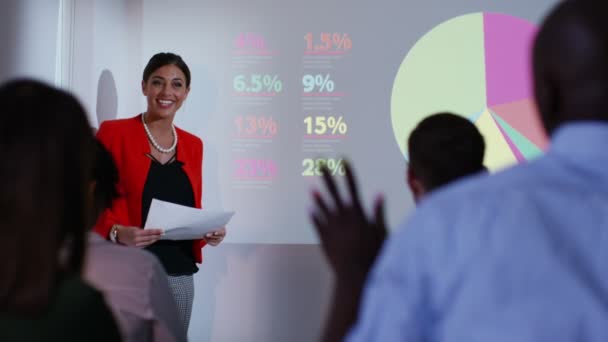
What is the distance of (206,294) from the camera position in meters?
4.38

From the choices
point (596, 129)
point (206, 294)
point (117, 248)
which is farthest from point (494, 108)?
point (596, 129)

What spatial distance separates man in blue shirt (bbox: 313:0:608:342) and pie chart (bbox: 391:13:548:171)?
3.49m

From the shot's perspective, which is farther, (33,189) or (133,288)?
(133,288)

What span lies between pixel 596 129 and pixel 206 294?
3834 millimetres

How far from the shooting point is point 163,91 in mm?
3555

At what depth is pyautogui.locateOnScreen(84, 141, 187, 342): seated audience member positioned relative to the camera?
1646 millimetres

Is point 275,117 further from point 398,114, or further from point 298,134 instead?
point 398,114

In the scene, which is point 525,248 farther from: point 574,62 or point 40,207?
point 40,207

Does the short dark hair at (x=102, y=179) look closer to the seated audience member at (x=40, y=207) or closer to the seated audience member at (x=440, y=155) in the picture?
the seated audience member at (x=440, y=155)

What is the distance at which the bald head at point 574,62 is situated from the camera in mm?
733

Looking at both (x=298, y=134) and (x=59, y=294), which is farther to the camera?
(x=298, y=134)

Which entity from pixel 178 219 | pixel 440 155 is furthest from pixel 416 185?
pixel 178 219

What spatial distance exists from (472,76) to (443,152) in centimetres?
286

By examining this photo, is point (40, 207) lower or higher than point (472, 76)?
lower
